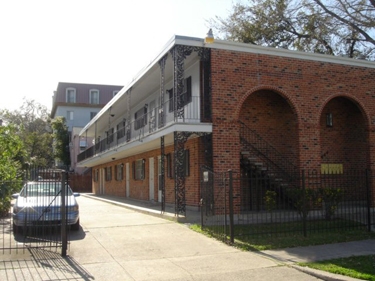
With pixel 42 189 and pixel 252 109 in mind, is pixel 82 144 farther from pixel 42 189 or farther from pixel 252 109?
pixel 42 189

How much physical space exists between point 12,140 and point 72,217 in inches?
202

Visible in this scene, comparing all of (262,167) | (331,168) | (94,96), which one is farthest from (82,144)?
(262,167)

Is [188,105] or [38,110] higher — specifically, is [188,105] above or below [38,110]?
below

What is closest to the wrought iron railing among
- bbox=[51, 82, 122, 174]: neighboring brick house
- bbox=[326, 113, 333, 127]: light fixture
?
bbox=[326, 113, 333, 127]: light fixture

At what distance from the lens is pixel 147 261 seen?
27.2ft

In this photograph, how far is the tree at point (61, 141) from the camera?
179ft

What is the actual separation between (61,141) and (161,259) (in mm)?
48711

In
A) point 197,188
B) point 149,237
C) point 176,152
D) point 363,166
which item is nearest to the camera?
point 149,237

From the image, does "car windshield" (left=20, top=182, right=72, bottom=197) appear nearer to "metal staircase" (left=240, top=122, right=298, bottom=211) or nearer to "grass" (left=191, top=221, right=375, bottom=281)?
"grass" (left=191, top=221, right=375, bottom=281)

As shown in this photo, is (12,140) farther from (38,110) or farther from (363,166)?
(38,110)

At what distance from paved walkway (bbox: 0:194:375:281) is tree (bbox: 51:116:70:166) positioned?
45.1m

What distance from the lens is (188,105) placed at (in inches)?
634

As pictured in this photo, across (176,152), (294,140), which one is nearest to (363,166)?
(294,140)

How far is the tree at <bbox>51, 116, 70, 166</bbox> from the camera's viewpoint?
54500mm
